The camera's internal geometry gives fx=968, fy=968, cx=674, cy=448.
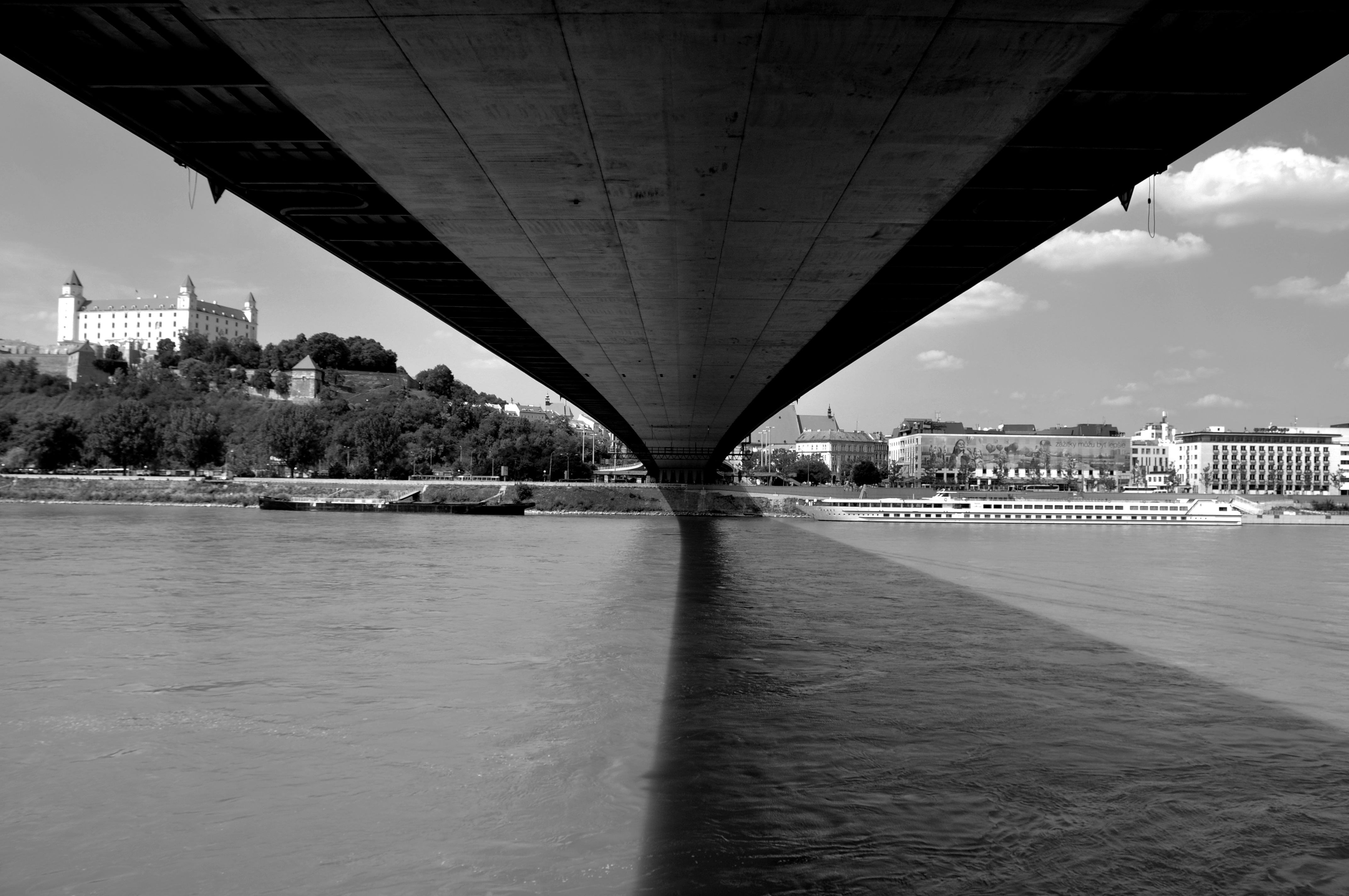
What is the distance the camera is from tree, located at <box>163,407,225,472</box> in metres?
87.2

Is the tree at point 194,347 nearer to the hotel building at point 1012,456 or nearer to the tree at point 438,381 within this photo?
the tree at point 438,381

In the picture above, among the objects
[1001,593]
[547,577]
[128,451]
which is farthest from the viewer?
[128,451]

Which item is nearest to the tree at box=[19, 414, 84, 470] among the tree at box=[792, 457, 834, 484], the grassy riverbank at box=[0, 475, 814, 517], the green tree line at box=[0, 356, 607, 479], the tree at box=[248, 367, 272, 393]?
the green tree line at box=[0, 356, 607, 479]

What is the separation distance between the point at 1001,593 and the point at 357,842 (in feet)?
67.4

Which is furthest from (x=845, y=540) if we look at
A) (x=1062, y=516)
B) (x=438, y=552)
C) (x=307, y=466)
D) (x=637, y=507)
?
(x=307, y=466)

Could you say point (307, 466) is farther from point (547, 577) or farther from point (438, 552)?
point (547, 577)

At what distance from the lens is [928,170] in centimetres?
1025

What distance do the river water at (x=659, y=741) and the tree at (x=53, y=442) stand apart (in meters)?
69.8

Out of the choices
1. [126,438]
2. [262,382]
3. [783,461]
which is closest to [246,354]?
[262,382]

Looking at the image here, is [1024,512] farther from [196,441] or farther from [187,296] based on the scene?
[187,296]

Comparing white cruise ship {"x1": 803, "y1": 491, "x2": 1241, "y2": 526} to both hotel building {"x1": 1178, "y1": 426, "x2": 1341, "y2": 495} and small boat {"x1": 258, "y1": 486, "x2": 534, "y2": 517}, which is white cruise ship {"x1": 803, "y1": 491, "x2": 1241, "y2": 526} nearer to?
small boat {"x1": 258, "y1": 486, "x2": 534, "y2": 517}

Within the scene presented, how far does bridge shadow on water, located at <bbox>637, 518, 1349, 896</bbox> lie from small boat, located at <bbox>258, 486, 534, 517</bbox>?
53372 millimetres

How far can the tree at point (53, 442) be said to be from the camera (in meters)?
82.1

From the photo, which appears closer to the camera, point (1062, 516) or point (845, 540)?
point (845, 540)
